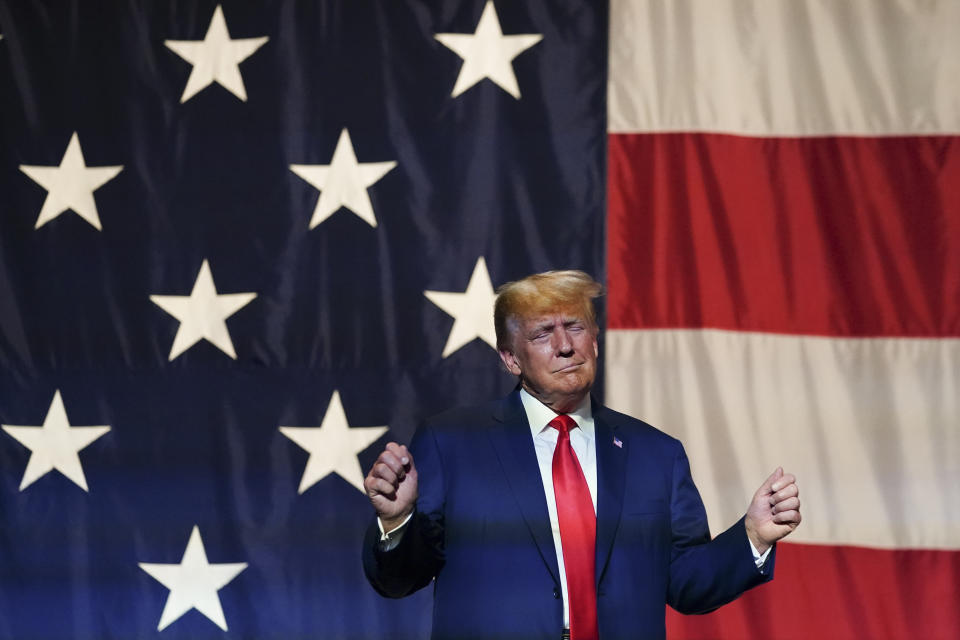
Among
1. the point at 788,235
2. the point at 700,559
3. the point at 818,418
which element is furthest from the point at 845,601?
the point at 700,559

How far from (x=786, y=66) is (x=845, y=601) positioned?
157 cm

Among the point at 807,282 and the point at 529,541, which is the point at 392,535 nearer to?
the point at 529,541

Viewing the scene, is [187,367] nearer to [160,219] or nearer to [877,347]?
[160,219]

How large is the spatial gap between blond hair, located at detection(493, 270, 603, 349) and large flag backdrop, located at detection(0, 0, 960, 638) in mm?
1170

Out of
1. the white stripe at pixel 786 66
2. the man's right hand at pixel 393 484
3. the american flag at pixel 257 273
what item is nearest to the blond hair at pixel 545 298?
the man's right hand at pixel 393 484

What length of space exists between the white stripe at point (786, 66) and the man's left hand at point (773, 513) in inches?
63.6

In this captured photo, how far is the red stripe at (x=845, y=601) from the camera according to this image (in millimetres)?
3137

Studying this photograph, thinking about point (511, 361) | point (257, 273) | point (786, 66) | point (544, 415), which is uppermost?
point (786, 66)

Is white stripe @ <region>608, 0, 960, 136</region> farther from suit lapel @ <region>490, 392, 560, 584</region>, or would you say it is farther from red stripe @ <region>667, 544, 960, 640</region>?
suit lapel @ <region>490, 392, 560, 584</region>

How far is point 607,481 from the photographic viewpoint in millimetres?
1991

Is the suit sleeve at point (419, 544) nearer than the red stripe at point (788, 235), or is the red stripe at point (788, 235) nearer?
the suit sleeve at point (419, 544)

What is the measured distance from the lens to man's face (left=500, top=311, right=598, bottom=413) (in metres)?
2.03

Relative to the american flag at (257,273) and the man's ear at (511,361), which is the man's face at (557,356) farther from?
the american flag at (257,273)

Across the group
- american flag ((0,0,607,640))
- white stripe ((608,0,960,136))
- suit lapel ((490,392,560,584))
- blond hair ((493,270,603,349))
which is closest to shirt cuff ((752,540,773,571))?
suit lapel ((490,392,560,584))
